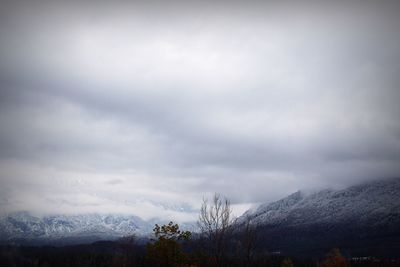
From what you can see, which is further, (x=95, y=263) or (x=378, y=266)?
(x=378, y=266)

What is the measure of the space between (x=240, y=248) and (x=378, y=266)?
144m

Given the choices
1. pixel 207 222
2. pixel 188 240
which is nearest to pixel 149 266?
pixel 188 240

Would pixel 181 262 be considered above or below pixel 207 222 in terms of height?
below

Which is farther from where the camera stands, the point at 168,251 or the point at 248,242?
the point at 168,251

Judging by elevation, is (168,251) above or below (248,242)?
below

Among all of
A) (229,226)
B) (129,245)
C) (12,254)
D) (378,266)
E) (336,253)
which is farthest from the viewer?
(378,266)

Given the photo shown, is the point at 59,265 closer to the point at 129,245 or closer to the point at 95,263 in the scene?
the point at 95,263

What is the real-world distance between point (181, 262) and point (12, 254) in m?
28.6

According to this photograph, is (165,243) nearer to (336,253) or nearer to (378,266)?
(336,253)

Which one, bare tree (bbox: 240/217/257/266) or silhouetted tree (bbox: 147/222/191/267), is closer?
bare tree (bbox: 240/217/257/266)

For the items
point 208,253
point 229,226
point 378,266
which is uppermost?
point 229,226

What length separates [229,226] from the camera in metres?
52.9

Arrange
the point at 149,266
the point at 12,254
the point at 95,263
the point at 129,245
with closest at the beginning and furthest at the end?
the point at 12,254, the point at 129,245, the point at 149,266, the point at 95,263

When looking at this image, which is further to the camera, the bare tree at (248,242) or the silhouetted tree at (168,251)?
the silhouetted tree at (168,251)
